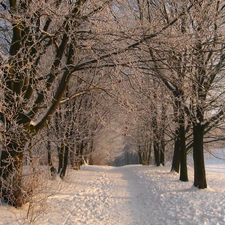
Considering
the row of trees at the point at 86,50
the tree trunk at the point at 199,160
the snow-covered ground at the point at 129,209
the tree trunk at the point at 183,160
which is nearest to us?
the row of trees at the point at 86,50

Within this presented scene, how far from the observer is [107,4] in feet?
18.7

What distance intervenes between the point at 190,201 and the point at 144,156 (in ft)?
80.0

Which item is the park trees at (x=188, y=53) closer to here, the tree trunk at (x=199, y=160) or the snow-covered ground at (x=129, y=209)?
the tree trunk at (x=199, y=160)

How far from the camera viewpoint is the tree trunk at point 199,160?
9.13 metres

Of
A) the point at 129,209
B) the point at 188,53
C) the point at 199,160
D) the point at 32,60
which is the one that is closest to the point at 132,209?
the point at 129,209

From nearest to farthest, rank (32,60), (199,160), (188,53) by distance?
(32,60)
(188,53)
(199,160)

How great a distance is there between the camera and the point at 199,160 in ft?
30.7

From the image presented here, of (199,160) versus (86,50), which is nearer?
(86,50)

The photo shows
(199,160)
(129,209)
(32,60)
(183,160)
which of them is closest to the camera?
(32,60)

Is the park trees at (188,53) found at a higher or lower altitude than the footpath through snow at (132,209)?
higher

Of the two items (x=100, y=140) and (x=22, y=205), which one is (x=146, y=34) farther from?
(x=100, y=140)

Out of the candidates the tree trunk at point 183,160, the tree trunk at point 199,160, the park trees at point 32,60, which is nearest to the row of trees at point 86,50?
the park trees at point 32,60

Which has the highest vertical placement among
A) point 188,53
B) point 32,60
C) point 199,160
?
point 188,53

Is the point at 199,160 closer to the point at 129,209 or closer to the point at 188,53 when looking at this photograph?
the point at 129,209
